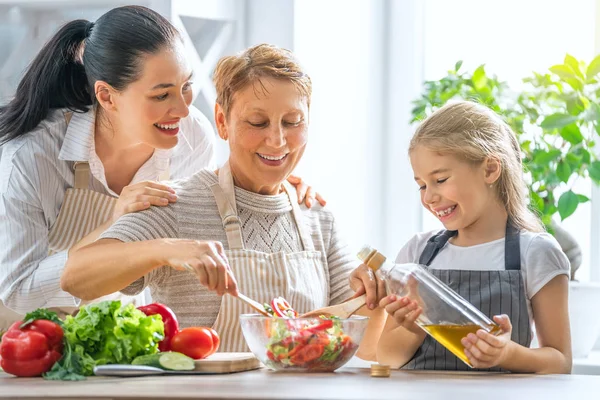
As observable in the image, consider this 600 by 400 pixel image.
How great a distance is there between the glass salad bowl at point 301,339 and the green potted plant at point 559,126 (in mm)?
1333

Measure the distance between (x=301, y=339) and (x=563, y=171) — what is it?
1592 mm

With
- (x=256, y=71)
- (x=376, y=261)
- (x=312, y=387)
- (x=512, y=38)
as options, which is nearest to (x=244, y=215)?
(x=256, y=71)

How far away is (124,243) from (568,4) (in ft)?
7.52

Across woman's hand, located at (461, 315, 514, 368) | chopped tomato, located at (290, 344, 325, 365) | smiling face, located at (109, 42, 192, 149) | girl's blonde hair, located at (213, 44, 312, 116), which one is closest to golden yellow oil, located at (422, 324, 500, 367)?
woman's hand, located at (461, 315, 514, 368)

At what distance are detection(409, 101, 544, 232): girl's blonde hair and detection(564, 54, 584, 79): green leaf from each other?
3.31 feet

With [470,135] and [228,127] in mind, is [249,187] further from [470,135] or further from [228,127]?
[470,135]

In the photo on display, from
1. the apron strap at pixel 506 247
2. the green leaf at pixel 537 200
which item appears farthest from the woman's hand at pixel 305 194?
the green leaf at pixel 537 200

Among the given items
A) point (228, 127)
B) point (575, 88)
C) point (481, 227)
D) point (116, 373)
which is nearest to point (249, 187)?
point (228, 127)

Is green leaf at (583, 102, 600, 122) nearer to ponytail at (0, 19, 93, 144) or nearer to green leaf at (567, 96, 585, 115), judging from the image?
green leaf at (567, 96, 585, 115)

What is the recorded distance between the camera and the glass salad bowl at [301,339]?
5.50ft

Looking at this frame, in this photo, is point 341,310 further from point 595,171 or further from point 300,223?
point 595,171

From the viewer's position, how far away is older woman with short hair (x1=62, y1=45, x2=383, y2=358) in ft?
6.84

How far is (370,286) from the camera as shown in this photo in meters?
1.95

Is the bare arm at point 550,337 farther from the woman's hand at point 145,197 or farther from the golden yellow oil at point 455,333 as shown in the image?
the woman's hand at point 145,197
